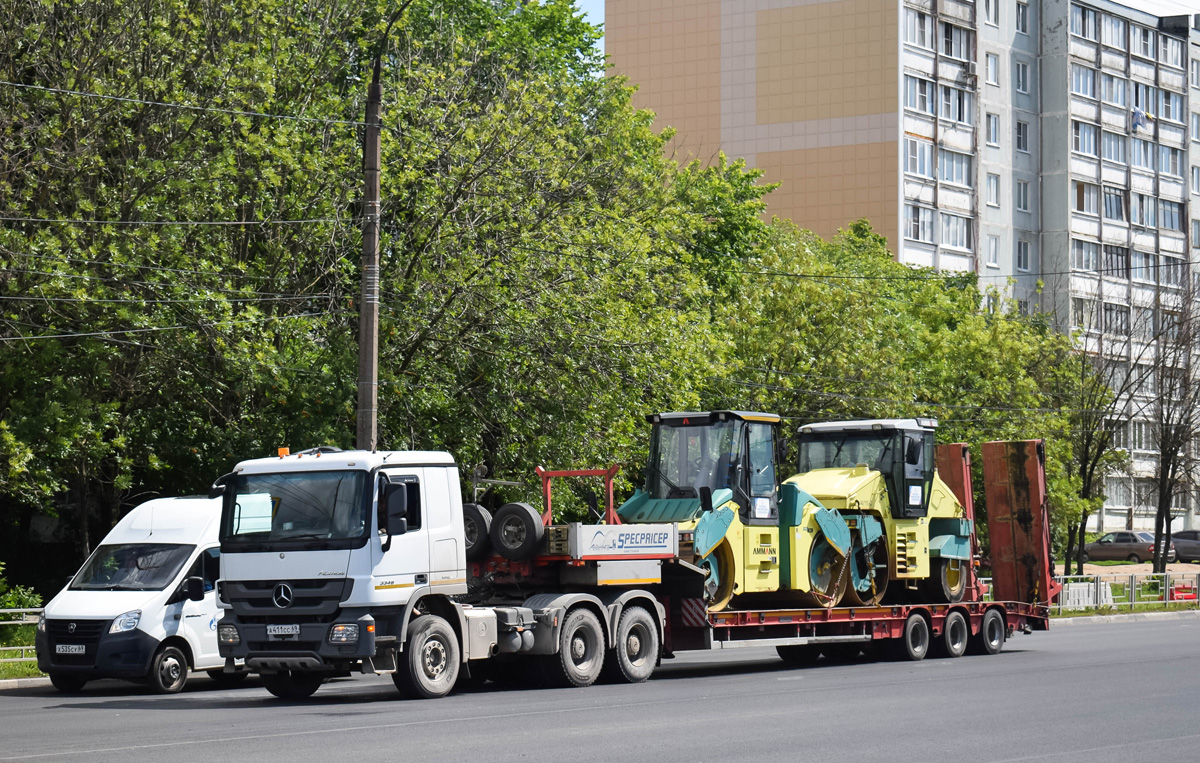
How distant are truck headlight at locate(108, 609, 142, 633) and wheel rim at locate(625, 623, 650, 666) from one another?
6.02 metres

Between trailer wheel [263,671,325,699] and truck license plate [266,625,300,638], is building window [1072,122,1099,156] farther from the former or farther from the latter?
truck license plate [266,625,300,638]

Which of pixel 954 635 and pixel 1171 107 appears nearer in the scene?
pixel 954 635

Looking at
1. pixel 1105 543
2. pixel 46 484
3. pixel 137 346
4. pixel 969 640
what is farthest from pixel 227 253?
pixel 1105 543

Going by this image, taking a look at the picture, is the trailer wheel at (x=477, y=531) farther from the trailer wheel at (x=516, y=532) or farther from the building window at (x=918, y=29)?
the building window at (x=918, y=29)

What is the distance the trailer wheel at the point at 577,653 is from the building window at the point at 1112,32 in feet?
229

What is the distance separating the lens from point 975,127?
72000 millimetres

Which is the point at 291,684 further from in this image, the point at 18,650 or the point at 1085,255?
the point at 1085,255

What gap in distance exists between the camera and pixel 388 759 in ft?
36.1

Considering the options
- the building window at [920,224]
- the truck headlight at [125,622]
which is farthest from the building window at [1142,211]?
the truck headlight at [125,622]

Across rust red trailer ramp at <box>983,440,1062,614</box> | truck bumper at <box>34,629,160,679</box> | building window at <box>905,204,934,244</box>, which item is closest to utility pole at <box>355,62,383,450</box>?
truck bumper at <box>34,629,160,679</box>

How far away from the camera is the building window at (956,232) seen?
70375 millimetres

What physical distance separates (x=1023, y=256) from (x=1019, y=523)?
5389 centimetres

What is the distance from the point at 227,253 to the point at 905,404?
24525 millimetres

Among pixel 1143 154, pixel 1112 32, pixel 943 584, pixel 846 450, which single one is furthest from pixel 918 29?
pixel 943 584
